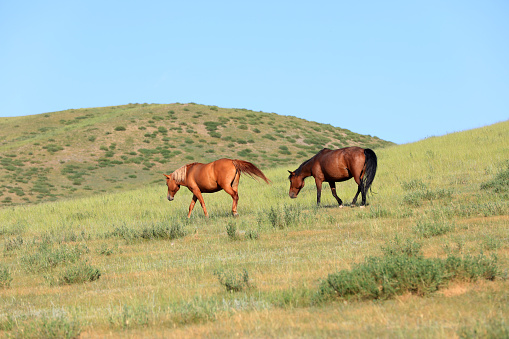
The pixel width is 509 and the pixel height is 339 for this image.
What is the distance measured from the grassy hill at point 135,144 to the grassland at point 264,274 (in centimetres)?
2262

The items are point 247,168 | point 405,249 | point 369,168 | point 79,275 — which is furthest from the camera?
point 247,168

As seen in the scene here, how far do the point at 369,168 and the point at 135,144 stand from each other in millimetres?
39024

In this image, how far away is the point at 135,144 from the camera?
1977 inches

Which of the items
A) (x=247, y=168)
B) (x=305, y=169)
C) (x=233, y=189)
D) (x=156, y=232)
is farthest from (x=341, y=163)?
(x=156, y=232)

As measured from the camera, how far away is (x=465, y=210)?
11273 mm

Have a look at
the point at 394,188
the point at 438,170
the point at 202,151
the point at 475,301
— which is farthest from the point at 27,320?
the point at 202,151

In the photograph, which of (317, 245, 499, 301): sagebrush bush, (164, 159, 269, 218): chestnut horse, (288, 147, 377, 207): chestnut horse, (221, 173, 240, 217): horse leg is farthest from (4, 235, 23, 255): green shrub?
(317, 245, 499, 301): sagebrush bush

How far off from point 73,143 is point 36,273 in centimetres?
4245

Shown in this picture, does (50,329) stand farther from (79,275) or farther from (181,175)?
(181,175)

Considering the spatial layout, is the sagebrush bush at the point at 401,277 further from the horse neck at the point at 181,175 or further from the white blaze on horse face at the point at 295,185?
the white blaze on horse face at the point at 295,185

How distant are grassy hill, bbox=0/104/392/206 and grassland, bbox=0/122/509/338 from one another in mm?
22621

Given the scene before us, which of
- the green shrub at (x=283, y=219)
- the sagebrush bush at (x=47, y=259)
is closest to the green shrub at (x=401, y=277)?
the sagebrush bush at (x=47, y=259)

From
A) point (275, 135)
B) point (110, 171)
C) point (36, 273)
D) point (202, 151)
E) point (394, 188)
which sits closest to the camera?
point (36, 273)

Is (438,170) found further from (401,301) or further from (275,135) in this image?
(275,135)
